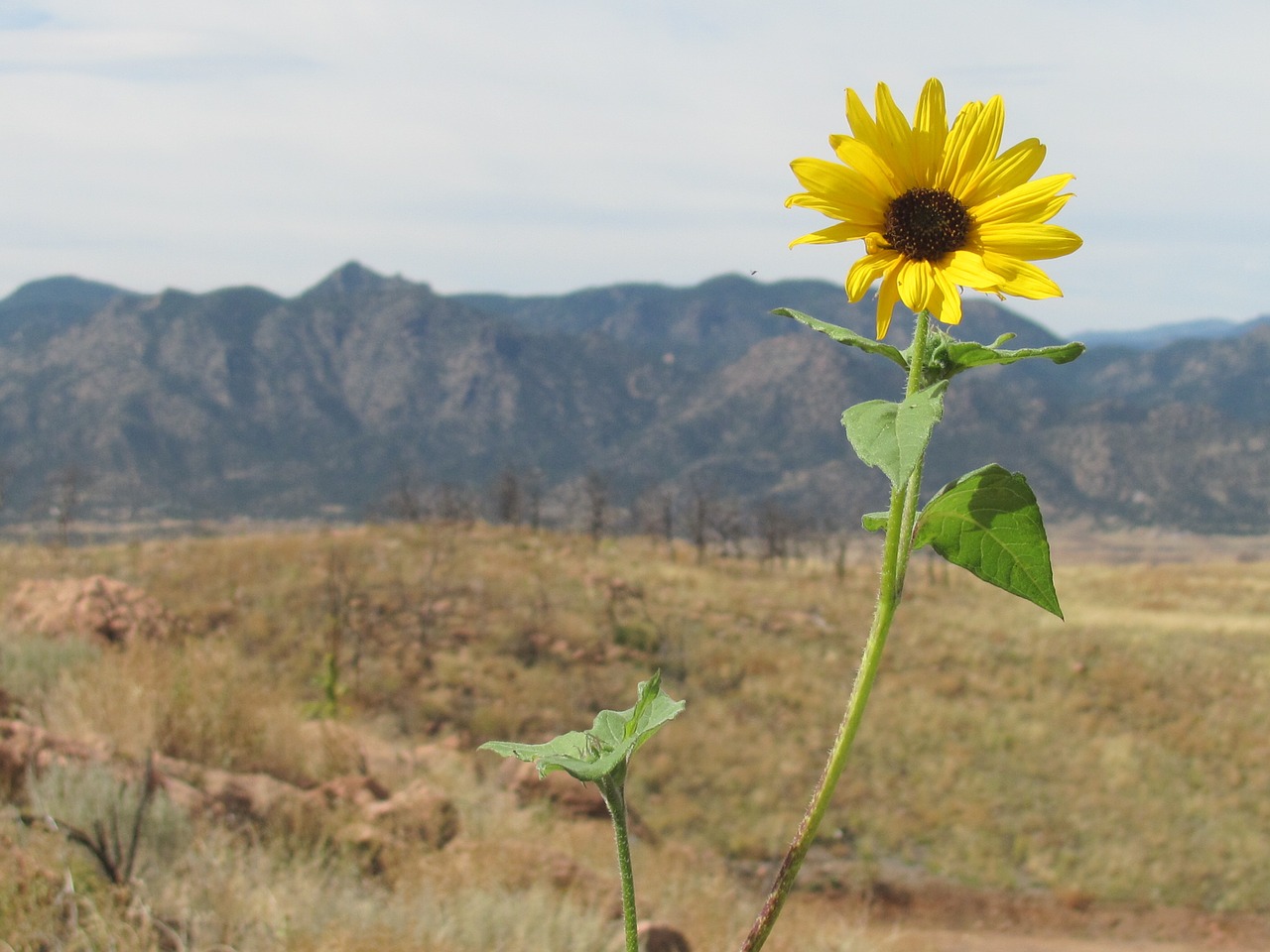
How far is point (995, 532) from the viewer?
2.98 ft

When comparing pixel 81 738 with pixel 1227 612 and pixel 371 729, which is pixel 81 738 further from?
pixel 1227 612

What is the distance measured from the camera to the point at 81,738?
256 inches

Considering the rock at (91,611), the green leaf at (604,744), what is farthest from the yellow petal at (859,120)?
the rock at (91,611)

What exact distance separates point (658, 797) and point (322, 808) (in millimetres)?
6113

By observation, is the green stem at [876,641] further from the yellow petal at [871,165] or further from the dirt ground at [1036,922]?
the dirt ground at [1036,922]

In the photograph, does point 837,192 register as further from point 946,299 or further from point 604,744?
point 604,744

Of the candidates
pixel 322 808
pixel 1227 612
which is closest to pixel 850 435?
pixel 322 808

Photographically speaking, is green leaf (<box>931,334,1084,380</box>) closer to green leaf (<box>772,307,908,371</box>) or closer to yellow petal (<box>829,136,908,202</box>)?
green leaf (<box>772,307,908,371</box>)

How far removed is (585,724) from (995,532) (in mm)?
14425

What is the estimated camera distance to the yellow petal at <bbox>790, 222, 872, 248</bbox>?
963mm

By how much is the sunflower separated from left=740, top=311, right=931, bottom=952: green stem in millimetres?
74

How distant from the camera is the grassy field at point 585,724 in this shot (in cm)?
502

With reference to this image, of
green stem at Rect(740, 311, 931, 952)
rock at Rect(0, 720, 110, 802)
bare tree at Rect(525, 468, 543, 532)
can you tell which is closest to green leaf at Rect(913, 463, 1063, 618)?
green stem at Rect(740, 311, 931, 952)

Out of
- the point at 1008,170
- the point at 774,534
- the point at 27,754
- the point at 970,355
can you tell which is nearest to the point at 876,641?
the point at 970,355
